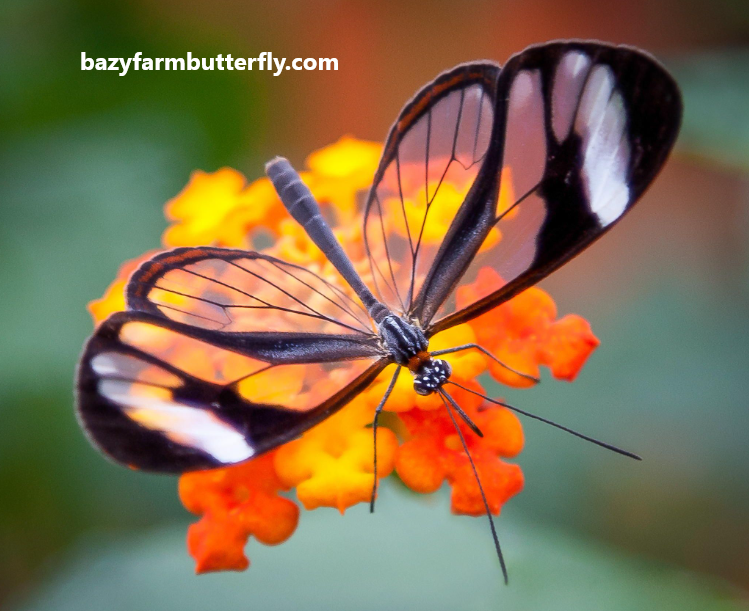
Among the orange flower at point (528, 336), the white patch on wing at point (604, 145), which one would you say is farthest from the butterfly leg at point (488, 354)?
the white patch on wing at point (604, 145)

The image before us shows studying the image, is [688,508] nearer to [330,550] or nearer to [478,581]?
[478,581]

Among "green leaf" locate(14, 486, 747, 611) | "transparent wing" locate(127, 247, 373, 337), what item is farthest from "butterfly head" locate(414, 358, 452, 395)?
"green leaf" locate(14, 486, 747, 611)

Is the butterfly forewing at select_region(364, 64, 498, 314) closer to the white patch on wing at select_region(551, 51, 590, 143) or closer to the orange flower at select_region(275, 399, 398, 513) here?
the white patch on wing at select_region(551, 51, 590, 143)

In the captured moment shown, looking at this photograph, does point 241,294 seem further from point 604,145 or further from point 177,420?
point 604,145

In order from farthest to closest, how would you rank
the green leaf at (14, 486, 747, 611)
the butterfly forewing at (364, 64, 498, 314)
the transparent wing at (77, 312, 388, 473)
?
1. the green leaf at (14, 486, 747, 611)
2. the butterfly forewing at (364, 64, 498, 314)
3. the transparent wing at (77, 312, 388, 473)

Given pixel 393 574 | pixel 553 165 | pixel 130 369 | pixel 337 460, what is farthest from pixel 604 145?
pixel 393 574

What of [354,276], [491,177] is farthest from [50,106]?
[491,177]
